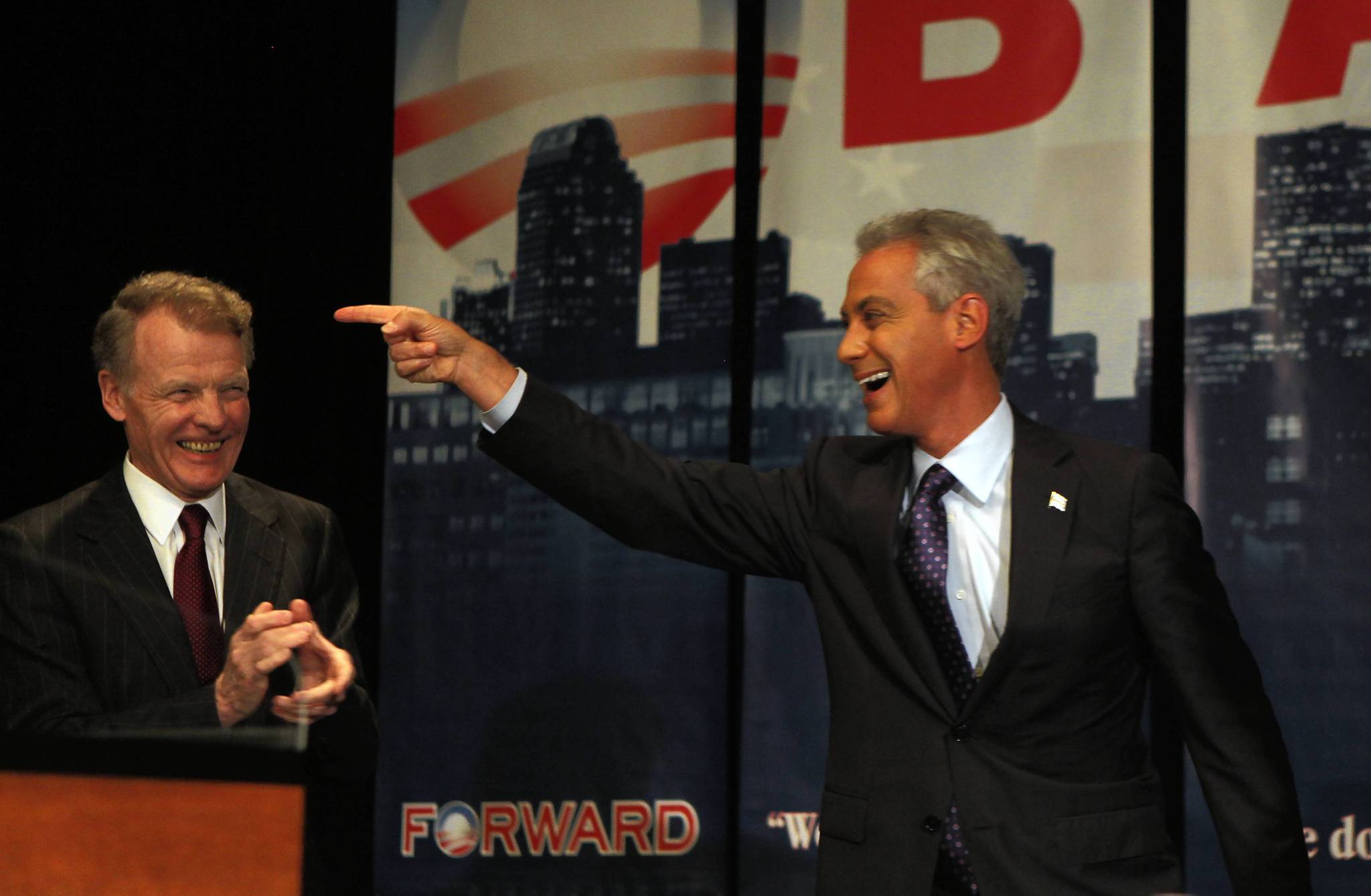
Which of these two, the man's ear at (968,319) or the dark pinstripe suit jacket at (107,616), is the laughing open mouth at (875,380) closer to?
the man's ear at (968,319)

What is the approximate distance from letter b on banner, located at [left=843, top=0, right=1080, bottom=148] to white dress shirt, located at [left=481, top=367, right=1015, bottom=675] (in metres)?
1.75

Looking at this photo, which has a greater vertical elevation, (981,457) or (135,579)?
(981,457)

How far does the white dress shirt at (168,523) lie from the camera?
2297 millimetres

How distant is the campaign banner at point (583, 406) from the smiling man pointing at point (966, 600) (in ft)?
5.41

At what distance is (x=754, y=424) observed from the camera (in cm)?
393

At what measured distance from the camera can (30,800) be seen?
40.6 inches

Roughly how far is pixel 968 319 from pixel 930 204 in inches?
62.8

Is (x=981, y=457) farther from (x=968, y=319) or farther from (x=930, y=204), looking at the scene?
(x=930, y=204)

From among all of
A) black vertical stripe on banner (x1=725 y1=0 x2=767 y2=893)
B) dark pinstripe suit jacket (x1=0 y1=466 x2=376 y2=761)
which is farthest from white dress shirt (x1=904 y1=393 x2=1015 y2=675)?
black vertical stripe on banner (x1=725 y1=0 x2=767 y2=893)

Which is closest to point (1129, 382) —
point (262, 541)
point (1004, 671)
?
point (1004, 671)

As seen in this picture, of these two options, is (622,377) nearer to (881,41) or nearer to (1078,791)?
(881,41)

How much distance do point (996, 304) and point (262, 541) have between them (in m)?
1.25

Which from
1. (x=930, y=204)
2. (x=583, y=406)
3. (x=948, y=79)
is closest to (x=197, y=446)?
(x=583, y=406)

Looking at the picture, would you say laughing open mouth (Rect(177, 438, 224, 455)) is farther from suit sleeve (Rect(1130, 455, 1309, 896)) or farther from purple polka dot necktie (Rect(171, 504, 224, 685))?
suit sleeve (Rect(1130, 455, 1309, 896))
